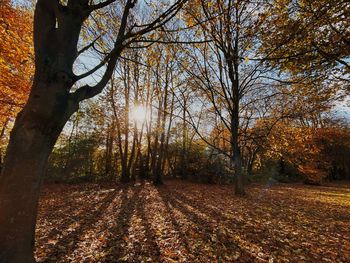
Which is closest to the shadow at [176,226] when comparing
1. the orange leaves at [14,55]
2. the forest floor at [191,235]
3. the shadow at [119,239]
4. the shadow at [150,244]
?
the forest floor at [191,235]

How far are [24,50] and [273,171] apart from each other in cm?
2787

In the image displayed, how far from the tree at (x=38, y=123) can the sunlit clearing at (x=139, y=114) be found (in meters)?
12.9

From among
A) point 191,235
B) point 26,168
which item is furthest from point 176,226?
point 26,168

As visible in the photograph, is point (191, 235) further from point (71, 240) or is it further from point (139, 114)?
point (139, 114)

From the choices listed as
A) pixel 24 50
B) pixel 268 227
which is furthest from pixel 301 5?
pixel 24 50

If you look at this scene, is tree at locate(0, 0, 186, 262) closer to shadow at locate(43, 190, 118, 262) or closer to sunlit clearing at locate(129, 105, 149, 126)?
shadow at locate(43, 190, 118, 262)

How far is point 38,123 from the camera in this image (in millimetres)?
2553

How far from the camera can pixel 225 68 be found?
35.1 feet

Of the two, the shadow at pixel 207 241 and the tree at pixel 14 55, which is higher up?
the tree at pixel 14 55

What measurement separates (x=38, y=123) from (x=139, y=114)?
13.6 metres

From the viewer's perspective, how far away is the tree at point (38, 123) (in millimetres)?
2445

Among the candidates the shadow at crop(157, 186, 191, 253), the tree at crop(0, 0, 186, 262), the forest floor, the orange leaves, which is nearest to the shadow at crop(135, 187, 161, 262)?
the forest floor

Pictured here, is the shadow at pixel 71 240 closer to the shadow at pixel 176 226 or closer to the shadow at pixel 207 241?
the shadow at pixel 176 226

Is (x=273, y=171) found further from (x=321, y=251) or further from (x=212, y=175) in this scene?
(x=321, y=251)
